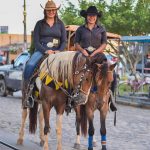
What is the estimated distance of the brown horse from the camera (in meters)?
8.34

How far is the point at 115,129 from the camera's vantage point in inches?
531

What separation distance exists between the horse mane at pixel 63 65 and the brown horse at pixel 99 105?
1.46 feet

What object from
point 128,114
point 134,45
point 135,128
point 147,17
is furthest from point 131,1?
point 135,128

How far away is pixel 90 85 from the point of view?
8.41m

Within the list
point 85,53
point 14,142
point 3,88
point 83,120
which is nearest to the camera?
point 85,53

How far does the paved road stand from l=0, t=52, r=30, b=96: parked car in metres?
3.83

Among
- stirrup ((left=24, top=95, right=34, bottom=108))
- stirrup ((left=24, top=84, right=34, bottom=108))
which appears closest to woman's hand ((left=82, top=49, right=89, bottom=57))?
stirrup ((left=24, top=84, right=34, bottom=108))

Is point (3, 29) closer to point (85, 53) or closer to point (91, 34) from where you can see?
point (91, 34)

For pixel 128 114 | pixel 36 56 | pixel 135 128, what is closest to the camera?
pixel 36 56

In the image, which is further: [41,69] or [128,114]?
[128,114]

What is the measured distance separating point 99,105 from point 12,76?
581 inches

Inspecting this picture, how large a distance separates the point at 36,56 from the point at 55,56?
2.66 feet

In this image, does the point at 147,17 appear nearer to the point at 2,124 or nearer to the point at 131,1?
the point at 131,1

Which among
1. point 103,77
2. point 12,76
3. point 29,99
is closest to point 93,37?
point 103,77
